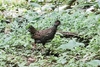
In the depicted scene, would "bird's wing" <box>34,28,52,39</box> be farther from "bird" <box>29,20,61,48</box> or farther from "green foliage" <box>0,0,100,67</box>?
"green foliage" <box>0,0,100,67</box>

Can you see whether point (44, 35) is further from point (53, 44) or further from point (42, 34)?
point (53, 44)

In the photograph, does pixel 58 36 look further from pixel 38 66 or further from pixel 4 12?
pixel 4 12

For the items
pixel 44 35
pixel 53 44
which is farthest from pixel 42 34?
pixel 53 44

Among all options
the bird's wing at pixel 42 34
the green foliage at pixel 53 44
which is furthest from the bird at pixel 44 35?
the green foliage at pixel 53 44

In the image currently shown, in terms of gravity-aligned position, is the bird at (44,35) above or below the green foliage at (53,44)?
above

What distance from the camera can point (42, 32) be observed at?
588 centimetres

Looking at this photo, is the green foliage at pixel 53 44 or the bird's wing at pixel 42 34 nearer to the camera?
the green foliage at pixel 53 44

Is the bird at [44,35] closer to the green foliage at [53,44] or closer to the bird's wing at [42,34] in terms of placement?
the bird's wing at [42,34]

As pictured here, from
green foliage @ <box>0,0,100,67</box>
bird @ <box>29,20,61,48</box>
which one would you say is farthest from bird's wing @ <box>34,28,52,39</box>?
green foliage @ <box>0,0,100,67</box>

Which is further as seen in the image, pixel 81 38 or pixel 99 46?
pixel 81 38

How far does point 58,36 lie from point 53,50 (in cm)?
63

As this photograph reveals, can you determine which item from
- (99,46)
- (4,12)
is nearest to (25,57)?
(99,46)

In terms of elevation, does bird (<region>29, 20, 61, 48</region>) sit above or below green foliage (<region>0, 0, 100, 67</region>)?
above

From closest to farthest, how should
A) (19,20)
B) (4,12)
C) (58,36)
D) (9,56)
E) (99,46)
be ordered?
(99,46) → (9,56) → (58,36) → (19,20) → (4,12)
